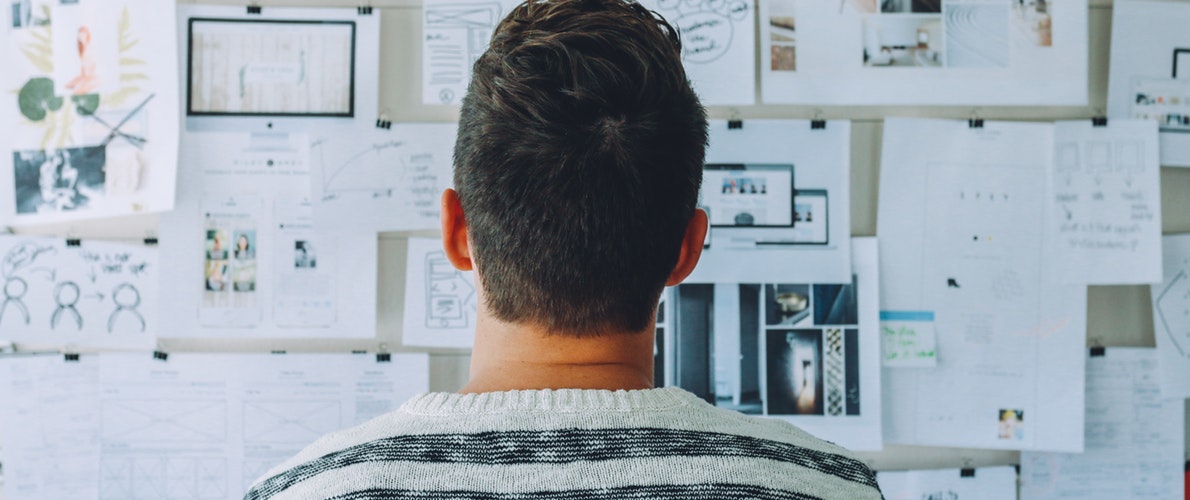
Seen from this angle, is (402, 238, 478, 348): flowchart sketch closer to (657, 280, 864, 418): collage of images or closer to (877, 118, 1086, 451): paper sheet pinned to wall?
(657, 280, 864, 418): collage of images

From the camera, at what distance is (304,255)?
125 centimetres

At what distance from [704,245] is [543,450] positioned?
2.56 ft

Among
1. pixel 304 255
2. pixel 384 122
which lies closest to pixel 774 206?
pixel 384 122

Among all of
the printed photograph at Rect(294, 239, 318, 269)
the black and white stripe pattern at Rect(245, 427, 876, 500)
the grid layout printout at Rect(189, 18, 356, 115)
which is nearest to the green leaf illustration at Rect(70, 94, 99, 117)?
the grid layout printout at Rect(189, 18, 356, 115)

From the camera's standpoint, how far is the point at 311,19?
1250 mm

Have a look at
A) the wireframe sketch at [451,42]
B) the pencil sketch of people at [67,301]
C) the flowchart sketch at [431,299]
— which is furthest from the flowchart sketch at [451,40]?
the pencil sketch of people at [67,301]

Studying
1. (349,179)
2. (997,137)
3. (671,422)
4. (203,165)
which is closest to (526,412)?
(671,422)

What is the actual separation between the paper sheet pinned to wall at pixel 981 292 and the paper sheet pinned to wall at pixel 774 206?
9 cm

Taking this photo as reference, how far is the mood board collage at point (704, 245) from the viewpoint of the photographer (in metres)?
1.25

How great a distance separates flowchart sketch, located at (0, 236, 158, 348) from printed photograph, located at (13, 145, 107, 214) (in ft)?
0.19

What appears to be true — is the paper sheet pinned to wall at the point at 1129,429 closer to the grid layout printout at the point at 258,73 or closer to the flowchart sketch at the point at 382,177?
the flowchart sketch at the point at 382,177

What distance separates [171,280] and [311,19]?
1.42 ft

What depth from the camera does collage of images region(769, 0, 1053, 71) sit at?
50.1 inches

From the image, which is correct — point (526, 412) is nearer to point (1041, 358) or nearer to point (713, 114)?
point (713, 114)
